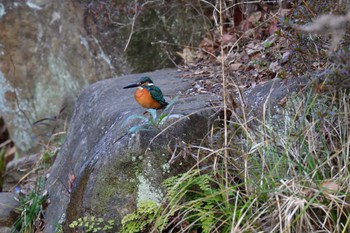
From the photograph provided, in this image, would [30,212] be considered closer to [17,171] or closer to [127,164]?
[127,164]

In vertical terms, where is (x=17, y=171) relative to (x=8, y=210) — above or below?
below

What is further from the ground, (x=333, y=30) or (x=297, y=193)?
(x=333, y=30)

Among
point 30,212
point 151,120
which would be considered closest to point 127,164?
point 151,120

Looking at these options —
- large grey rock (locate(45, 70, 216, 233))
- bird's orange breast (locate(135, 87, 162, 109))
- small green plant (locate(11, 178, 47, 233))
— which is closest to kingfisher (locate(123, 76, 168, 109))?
bird's orange breast (locate(135, 87, 162, 109))

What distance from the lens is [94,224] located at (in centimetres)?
446

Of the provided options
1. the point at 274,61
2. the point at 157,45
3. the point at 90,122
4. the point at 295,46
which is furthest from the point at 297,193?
the point at 157,45

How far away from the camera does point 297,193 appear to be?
3922 millimetres

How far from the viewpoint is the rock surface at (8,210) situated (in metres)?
5.68

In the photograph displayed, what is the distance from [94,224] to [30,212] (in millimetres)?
1372

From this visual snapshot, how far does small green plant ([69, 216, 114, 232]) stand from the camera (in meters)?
4.43

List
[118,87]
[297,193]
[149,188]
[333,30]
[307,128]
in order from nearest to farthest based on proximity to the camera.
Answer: [333,30] → [297,193] → [307,128] → [149,188] → [118,87]

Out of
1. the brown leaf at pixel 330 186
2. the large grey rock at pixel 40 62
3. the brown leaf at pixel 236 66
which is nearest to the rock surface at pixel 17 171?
the large grey rock at pixel 40 62

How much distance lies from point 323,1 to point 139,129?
1.35 meters

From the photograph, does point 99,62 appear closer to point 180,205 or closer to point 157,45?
point 157,45
